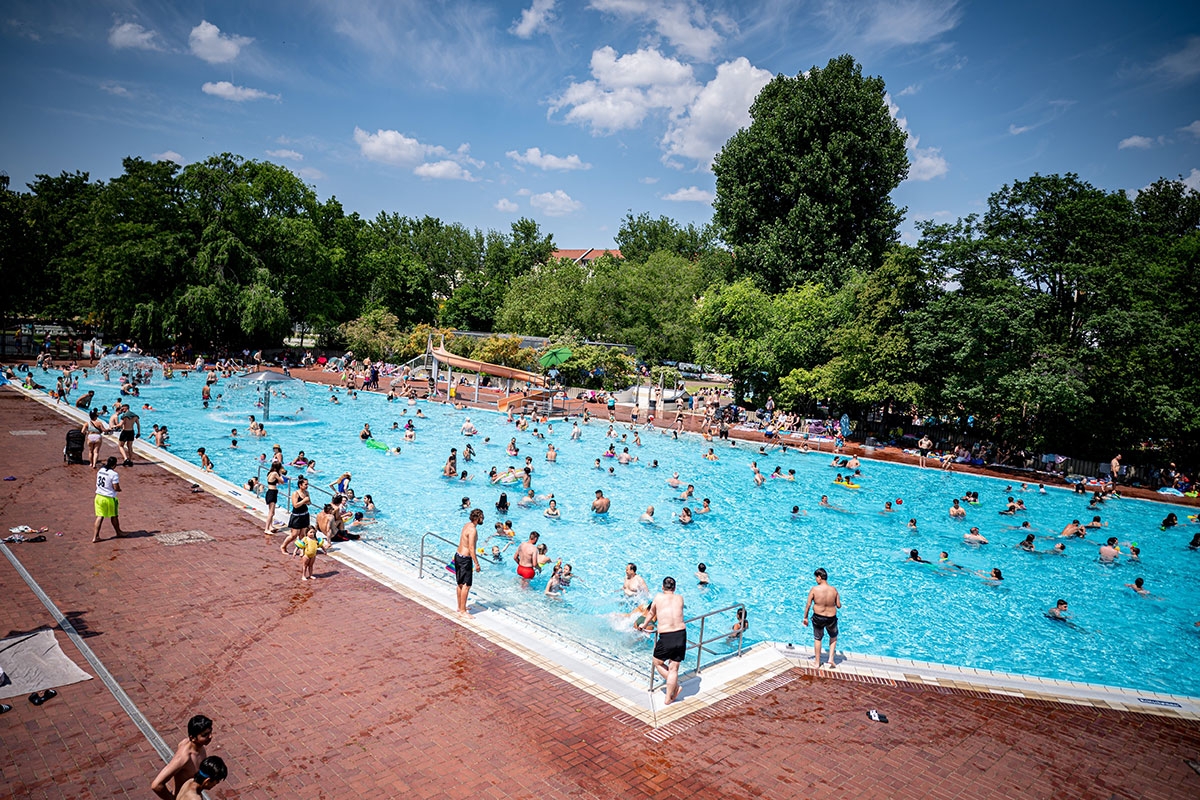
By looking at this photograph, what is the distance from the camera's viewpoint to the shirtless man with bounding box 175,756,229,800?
16.2 feet

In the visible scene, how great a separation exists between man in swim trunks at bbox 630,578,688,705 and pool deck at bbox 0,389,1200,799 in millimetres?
458

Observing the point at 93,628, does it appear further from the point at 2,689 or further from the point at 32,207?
the point at 32,207

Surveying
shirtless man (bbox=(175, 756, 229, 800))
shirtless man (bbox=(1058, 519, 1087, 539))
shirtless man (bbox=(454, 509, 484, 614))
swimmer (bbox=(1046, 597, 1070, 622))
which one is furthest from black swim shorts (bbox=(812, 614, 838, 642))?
shirtless man (bbox=(1058, 519, 1087, 539))

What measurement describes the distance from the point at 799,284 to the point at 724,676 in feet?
121

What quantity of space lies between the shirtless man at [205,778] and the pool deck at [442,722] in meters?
1.14

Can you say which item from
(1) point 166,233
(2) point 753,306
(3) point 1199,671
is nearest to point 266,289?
(1) point 166,233

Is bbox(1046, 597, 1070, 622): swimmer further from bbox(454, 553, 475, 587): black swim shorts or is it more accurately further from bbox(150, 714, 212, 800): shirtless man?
bbox(150, 714, 212, 800): shirtless man

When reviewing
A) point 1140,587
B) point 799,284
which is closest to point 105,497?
point 1140,587

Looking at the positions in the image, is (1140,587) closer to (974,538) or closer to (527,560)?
(974,538)

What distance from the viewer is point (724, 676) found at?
361 inches

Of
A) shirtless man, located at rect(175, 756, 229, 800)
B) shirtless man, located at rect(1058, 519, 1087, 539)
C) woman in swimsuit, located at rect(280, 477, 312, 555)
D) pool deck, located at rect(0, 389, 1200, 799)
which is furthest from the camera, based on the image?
shirtless man, located at rect(1058, 519, 1087, 539)

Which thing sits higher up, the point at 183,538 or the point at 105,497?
the point at 105,497

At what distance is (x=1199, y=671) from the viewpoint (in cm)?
1346

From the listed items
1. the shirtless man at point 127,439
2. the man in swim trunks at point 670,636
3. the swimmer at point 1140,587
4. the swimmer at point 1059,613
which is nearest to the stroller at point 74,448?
the shirtless man at point 127,439
